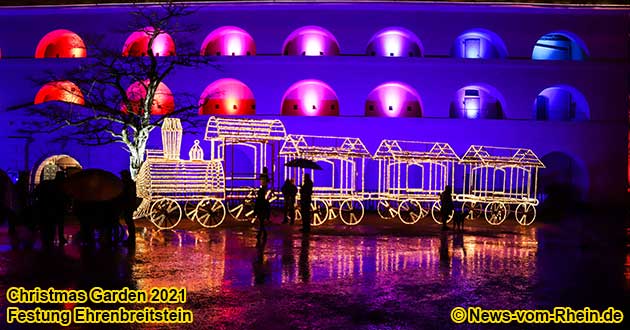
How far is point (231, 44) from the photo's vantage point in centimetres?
3008

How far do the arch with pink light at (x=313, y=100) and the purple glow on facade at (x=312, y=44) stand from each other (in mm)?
1748

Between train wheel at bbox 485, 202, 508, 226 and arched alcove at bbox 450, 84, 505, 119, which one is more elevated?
arched alcove at bbox 450, 84, 505, 119

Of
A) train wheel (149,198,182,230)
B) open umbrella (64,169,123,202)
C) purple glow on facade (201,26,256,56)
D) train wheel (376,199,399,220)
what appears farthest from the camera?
purple glow on facade (201,26,256,56)

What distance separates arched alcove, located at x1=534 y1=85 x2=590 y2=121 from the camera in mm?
29183

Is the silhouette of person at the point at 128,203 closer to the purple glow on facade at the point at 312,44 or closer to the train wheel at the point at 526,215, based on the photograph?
the train wheel at the point at 526,215

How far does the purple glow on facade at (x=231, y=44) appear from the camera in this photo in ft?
98.4

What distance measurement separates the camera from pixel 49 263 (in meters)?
10.6

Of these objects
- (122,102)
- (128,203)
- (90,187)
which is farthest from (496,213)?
(122,102)

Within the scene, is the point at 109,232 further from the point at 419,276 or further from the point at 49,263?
the point at 419,276

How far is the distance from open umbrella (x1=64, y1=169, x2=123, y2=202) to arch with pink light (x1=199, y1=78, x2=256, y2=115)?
58.1 ft

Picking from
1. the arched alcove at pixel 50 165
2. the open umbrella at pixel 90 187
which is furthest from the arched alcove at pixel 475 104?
the open umbrella at pixel 90 187

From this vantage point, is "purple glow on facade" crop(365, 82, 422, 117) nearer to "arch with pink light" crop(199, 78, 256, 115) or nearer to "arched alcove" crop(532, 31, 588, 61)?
"arch with pink light" crop(199, 78, 256, 115)

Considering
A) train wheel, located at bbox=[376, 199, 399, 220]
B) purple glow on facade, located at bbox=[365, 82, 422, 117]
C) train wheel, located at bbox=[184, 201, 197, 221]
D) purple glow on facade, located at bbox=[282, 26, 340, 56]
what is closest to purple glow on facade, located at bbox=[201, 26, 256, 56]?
purple glow on facade, located at bbox=[282, 26, 340, 56]

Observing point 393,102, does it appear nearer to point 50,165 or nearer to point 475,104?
point 475,104
